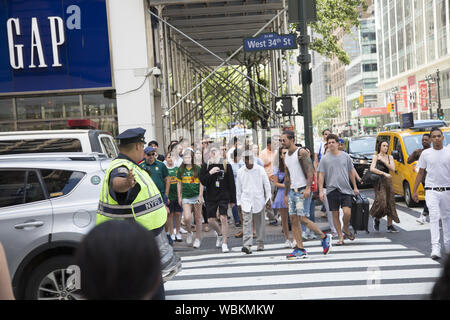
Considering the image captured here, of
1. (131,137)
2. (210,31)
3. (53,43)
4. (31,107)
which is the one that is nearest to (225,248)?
(131,137)

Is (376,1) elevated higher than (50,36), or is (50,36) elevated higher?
(376,1)

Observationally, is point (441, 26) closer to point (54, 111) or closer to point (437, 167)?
point (54, 111)

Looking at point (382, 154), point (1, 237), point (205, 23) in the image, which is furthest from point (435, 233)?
point (205, 23)

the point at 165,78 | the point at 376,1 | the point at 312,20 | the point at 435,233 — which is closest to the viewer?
the point at 435,233

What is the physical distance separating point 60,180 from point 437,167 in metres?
5.36

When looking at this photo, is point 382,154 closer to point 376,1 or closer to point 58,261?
point 58,261

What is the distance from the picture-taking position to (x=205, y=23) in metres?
24.8

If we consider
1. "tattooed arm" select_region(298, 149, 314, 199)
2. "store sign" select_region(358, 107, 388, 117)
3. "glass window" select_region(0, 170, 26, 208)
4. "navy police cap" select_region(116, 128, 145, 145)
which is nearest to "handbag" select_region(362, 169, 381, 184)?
"tattooed arm" select_region(298, 149, 314, 199)

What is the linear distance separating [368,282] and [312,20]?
23.8 feet

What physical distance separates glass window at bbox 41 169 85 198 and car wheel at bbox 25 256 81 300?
705 millimetres

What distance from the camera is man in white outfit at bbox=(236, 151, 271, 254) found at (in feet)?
33.7

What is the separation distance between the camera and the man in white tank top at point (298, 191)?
30.8 feet

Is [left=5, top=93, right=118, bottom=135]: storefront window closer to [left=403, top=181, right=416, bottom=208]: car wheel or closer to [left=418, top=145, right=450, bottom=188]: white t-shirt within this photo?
[left=403, top=181, right=416, bottom=208]: car wheel

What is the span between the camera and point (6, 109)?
715 inches
